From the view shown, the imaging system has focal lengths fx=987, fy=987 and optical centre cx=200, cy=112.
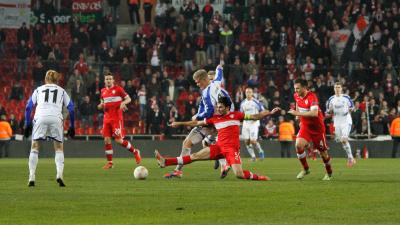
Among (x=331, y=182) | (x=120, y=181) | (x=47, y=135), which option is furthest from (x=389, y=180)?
(x=47, y=135)

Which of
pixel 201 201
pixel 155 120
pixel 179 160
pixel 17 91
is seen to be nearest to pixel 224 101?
pixel 179 160

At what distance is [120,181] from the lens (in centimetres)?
1983

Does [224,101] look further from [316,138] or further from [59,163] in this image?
[59,163]

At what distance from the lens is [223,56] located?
43.0 m

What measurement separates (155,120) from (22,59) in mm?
6337

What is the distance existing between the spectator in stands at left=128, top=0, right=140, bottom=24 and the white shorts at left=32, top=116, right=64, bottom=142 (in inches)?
1161

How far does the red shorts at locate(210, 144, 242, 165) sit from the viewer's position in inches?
757

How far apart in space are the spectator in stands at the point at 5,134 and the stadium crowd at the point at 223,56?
1.44 ft

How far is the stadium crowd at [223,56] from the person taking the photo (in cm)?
4109

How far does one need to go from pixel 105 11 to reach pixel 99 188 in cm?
3077

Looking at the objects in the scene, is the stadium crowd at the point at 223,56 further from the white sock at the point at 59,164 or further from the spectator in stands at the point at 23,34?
the white sock at the point at 59,164

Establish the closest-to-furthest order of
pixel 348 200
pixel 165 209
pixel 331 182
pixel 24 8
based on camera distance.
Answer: pixel 165 209 → pixel 348 200 → pixel 331 182 → pixel 24 8

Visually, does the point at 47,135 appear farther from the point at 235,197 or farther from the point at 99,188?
the point at 235,197

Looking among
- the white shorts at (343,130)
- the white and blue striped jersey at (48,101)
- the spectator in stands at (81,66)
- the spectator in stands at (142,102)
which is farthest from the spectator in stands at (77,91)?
the white and blue striped jersey at (48,101)
